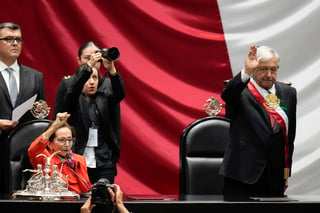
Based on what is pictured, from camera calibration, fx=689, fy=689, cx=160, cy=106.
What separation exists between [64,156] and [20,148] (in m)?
→ 0.41

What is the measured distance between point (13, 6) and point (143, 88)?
120 centimetres

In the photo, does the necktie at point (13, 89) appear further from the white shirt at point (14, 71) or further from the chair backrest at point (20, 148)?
the chair backrest at point (20, 148)

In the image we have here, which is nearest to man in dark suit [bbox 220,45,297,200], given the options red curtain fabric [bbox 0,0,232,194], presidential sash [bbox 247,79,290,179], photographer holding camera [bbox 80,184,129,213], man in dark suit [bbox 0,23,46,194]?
presidential sash [bbox 247,79,290,179]

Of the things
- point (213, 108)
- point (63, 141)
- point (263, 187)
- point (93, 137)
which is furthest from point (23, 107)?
point (263, 187)

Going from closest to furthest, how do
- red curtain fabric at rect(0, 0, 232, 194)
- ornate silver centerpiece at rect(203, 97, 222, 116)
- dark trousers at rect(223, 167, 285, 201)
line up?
dark trousers at rect(223, 167, 285, 201) < ornate silver centerpiece at rect(203, 97, 222, 116) < red curtain fabric at rect(0, 0, 232, 194)

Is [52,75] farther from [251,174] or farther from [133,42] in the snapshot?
[251,174]

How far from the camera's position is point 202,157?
4.12 metres

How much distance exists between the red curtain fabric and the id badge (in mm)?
1250

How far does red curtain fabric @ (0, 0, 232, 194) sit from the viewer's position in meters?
5.38

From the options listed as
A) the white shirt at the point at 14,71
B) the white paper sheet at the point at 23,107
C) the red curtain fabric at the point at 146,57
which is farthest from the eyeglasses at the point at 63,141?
the red curtain fabric at the point at 146,57

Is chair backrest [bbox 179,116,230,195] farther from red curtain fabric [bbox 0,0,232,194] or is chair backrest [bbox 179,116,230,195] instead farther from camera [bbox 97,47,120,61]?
red curtain fabric [bbox 0,0,232,194]

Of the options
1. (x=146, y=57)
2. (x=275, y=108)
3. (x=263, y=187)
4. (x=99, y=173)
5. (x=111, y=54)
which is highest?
(x=146, y=57)

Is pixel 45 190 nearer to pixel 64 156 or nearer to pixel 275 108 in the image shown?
pixel 64 156
